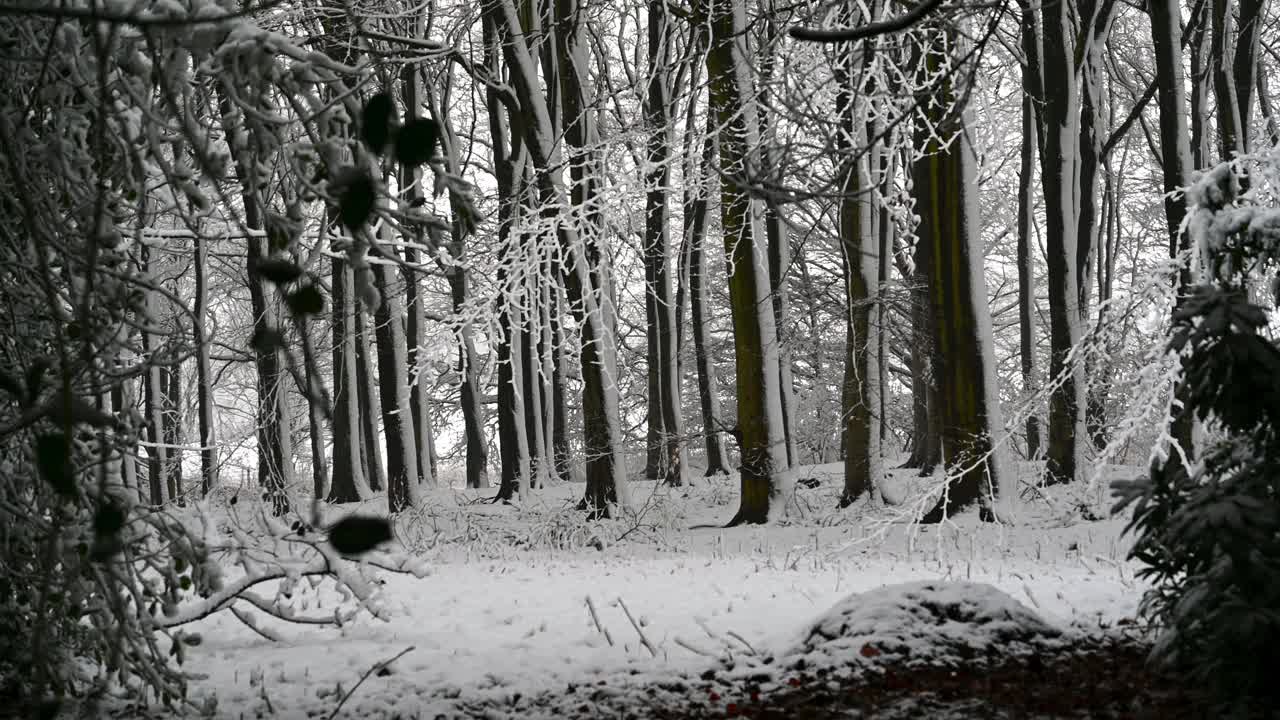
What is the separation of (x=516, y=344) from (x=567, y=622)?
9.90 m

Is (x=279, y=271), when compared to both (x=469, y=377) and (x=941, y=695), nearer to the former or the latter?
(x=941, y=695)

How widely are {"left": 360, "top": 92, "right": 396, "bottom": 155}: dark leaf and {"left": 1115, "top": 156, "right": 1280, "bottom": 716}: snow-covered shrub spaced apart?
9.84 ft

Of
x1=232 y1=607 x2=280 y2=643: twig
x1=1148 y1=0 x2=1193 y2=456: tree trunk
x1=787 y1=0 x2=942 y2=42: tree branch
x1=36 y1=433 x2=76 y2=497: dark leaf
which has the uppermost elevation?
x1=1148 y1=0 x2=1193 y2=456: tree trunk

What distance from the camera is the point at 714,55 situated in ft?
33.1

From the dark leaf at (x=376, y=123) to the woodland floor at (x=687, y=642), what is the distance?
10.7 ft

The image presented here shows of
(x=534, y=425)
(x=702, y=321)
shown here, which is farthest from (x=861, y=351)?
(x=534, y=425)

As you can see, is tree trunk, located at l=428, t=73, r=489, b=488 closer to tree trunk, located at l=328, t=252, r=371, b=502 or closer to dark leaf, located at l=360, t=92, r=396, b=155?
tree trunk, located at l=328, t=252, r=371, b=502

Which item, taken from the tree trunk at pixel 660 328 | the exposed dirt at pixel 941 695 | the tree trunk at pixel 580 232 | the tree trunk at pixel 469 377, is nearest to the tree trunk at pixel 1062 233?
the tree trunk at pixel 580 232

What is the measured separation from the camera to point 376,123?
59.1 inches

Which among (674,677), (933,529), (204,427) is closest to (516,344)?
(204,427)

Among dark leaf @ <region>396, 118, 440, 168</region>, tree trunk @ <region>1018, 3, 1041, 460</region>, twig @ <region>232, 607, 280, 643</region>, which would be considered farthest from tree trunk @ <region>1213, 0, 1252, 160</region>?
dark leaf @ <region>396, 118, 440, 168</region>

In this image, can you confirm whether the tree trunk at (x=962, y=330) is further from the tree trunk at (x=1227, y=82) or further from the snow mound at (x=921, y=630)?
the snow mound at (x=921, y=630)

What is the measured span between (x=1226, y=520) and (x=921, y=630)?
1.78 m

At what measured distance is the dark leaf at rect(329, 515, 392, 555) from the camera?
1.42 metres
